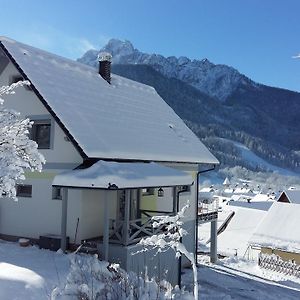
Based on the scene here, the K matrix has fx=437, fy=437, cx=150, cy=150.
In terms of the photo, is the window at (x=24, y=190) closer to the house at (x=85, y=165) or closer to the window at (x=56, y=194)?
the house at (x=85, y=165)

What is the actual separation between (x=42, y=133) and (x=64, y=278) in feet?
22.5

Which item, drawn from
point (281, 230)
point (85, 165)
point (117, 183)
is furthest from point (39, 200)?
point (281, 230)

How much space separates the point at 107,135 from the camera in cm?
1491

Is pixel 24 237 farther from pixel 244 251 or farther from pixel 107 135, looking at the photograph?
pixel 244 251

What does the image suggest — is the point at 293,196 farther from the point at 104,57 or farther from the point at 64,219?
the point at 64,219

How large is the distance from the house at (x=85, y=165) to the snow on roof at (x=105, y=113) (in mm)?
48

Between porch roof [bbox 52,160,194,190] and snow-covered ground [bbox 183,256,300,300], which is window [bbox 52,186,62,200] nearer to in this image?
porch roof [bbox 52,160,194,190]

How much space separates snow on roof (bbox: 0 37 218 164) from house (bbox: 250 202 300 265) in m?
9.07

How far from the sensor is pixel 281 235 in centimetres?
2717

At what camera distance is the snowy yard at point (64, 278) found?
30.7 ft

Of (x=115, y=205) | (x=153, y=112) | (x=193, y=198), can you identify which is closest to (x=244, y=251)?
(x=193, y=198)

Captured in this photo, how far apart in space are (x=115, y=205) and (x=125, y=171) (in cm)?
306

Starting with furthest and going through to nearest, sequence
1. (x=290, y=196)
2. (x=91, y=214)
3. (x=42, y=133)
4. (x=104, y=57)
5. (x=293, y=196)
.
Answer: (x=293, y=196), (x=290, y=196), (x=104, y=57), (x=42, y=133), (x=91, y=214)

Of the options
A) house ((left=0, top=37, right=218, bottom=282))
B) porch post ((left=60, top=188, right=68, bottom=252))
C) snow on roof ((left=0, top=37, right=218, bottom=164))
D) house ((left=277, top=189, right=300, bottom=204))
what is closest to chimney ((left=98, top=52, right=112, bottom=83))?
snow on roof ((left=0, top=37, right=218, bottom=164))
